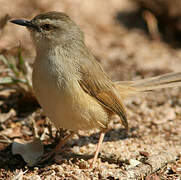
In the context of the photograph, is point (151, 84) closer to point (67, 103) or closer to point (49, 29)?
point (67, 103)

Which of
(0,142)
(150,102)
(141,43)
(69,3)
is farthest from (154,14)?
(0,142)

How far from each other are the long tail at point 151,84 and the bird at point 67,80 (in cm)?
A: 55

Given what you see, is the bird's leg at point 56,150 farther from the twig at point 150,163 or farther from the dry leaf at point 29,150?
the twig at point 150,163

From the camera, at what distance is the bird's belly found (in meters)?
4.70

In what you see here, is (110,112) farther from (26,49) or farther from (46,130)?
(26,49)

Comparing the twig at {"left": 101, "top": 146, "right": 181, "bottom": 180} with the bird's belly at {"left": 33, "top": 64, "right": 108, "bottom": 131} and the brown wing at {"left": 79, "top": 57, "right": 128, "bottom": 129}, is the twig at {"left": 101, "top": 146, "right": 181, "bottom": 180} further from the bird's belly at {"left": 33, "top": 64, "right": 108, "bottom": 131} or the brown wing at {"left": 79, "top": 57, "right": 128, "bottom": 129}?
the bird's belly at {"left": 33, "top": 64, "right": 108, "bottom": 131}

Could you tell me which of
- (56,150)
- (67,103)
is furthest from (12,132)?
(67,103)

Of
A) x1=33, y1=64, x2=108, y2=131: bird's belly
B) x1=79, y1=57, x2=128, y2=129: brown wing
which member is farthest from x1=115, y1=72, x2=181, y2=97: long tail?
x1=33, y1=64, x2=108, y2=131: bird's belly

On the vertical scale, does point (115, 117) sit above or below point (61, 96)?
below

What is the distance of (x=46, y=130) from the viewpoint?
6.27 meters

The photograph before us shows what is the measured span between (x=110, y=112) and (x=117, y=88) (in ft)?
2.06

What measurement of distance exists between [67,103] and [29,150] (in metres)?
1.33

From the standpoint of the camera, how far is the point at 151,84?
619 centimetres

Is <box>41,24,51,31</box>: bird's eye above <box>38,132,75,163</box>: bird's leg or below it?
above
